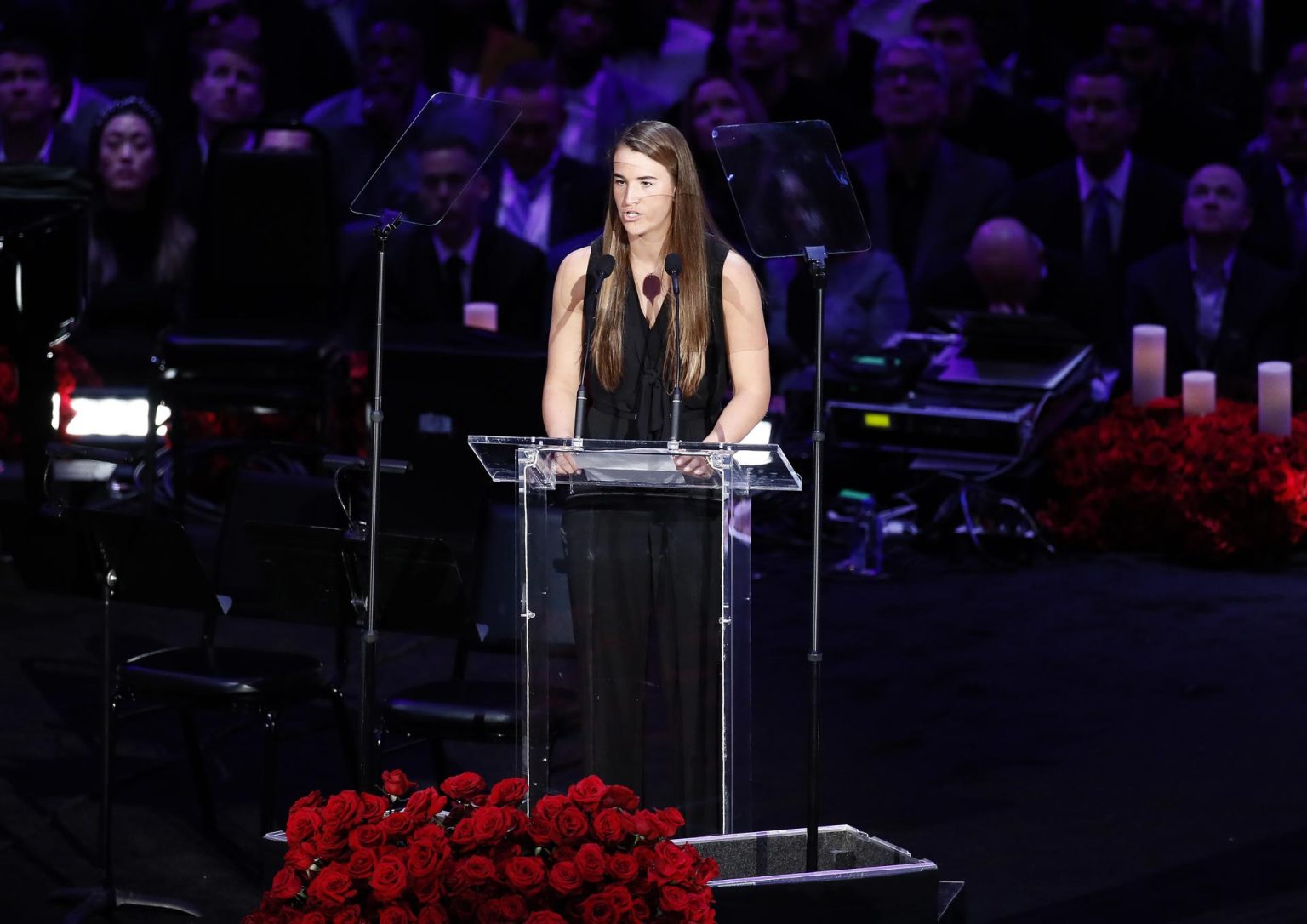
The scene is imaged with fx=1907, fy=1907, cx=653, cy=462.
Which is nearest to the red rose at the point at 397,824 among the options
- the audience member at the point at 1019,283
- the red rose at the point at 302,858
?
the red rose at the point at 302,858

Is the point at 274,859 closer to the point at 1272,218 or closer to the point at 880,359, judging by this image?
the point at 880,359

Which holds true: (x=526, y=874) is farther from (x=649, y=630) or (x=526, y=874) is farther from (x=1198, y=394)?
(x=1198, y=394)

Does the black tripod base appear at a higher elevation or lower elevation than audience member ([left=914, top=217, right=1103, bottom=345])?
lower

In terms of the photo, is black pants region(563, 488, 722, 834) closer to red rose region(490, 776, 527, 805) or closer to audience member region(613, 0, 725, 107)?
red rose region(490, 776, 527, 805)

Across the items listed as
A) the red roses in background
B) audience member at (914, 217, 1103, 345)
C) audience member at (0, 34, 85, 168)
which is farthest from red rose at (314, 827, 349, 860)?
audience member at (0, 34, 85, 168)

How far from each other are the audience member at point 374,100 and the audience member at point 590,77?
2.16ft

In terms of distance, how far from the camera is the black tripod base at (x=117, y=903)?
370 cm

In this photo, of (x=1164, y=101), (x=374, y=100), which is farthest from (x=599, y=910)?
(x=374, y=100)

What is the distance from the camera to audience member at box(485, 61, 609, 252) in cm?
836

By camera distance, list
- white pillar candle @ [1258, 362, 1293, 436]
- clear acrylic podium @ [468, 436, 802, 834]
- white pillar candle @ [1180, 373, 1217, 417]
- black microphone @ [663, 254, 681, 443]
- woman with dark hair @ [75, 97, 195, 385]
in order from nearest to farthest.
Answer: black microphone @ [663, 254, 681, 443] < clear acrylic podium @ [468, 436, 802, 834] < white pillar candle @ [1258, 362, 1293, 436] < white pillar candle @ [1180, 373, 1217, 417] < woman with dark hair @ [75, 97, 195, 385]

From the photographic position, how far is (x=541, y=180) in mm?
8422

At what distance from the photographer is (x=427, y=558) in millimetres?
3662

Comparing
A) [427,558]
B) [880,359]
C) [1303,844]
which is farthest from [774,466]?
[880,359]

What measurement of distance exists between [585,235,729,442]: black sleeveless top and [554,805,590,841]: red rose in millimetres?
995
